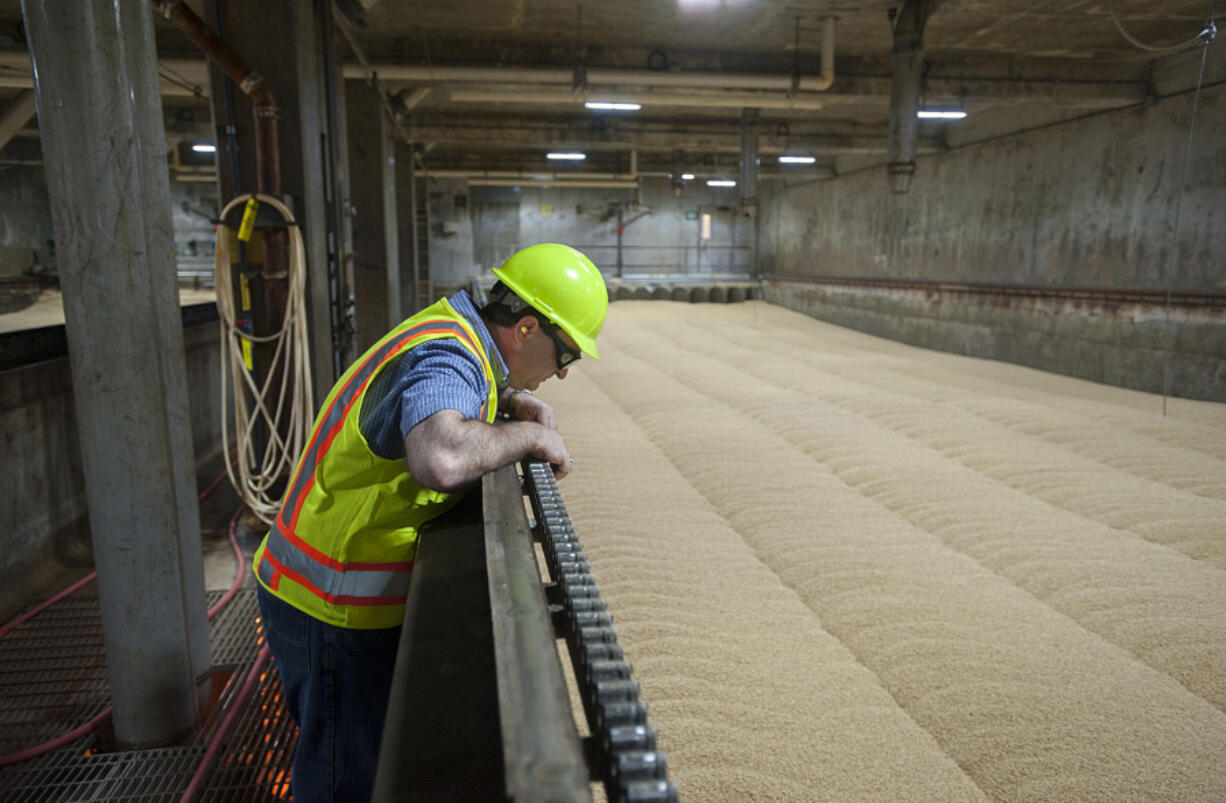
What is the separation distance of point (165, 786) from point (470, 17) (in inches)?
374

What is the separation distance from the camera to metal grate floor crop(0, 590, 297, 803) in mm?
2992

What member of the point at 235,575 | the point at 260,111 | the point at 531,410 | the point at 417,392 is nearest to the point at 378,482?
the point at 417,392

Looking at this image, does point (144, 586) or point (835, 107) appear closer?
point (144, 586)

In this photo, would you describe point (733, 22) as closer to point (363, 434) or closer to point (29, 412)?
point (29, 412)

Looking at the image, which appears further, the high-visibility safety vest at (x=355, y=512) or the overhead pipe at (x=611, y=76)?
the overhead pipe at (x=611, y=76)

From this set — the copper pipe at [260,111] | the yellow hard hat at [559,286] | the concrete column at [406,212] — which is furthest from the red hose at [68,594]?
the concrete column at [406,212]

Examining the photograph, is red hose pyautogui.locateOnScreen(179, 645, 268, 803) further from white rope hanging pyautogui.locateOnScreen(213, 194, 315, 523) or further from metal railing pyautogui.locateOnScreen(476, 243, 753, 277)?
metal railing pyautogui.locateOnScreen(476, 243, 753, 277)

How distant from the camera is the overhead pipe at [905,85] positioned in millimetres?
8984

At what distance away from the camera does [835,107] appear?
616 inches

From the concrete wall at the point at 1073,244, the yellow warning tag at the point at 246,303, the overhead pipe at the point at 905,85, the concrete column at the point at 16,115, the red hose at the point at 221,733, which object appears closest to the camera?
the red hose at the point at 221,733

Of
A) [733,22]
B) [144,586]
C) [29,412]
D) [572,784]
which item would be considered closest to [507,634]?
[572,784]

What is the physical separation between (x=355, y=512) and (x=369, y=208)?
10.0m

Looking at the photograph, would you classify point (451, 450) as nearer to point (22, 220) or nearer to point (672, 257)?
point (22, 220)

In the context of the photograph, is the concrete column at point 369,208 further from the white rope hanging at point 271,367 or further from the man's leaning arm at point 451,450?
the man's leaning arm at point 451,450
